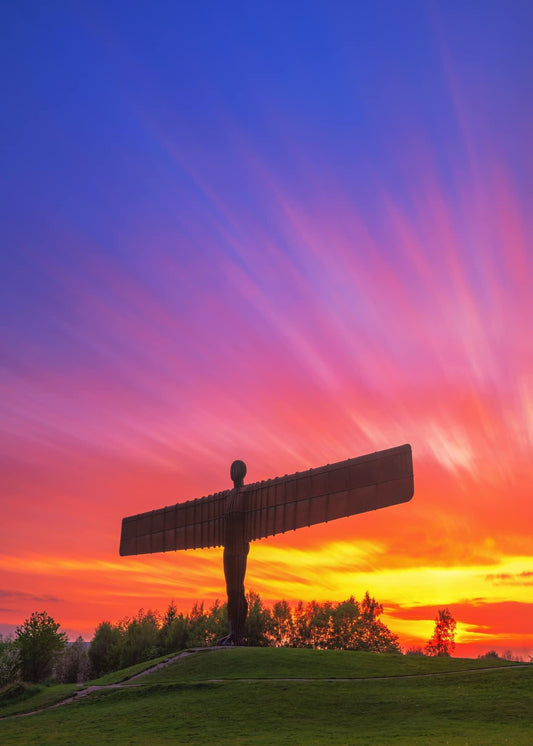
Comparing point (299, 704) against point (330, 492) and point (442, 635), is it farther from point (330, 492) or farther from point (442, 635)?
point (442, 635)

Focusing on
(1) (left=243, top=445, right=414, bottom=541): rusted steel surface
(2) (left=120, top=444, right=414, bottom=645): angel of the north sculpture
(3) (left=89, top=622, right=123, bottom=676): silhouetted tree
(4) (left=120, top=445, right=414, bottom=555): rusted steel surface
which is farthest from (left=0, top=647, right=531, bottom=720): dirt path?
(3) (left=89, top=622, right=123, bottom=676): silhouetted tree

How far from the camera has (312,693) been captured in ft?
86.1

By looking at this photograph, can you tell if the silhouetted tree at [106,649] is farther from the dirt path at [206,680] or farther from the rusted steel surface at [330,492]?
the rusted steel surface at [330,492]

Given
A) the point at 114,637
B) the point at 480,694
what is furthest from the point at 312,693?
the point at 114,637

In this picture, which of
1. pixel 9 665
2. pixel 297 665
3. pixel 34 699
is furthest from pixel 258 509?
pixel 9 665

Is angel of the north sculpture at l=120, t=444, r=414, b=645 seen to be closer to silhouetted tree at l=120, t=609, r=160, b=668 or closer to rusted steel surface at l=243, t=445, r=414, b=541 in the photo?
rusted steel surface at l=243, t=445, r=414, b=541

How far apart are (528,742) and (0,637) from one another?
2108 inches

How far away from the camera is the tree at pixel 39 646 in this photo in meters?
54.9

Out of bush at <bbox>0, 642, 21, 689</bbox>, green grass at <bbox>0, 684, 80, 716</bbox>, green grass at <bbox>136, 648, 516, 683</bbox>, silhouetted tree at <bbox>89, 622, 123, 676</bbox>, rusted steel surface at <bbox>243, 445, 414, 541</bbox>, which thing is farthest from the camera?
silhouetted tree at <bbox>89, 622, 123, 676</bbox>

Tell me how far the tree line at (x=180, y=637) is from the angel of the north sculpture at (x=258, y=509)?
19784 millimetres

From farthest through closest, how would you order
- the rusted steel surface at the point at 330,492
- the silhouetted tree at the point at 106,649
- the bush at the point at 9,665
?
the silhouetted tree at the point at 106,649
the bush at the point at 9,665
the rusted steel surface at the point at 330,492

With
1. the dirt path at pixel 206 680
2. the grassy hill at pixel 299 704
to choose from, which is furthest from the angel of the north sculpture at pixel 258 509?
the grassy hill at pixel 299 704

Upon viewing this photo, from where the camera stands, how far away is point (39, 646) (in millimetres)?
55188

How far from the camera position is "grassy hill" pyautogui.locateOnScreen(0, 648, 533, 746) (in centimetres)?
2142
